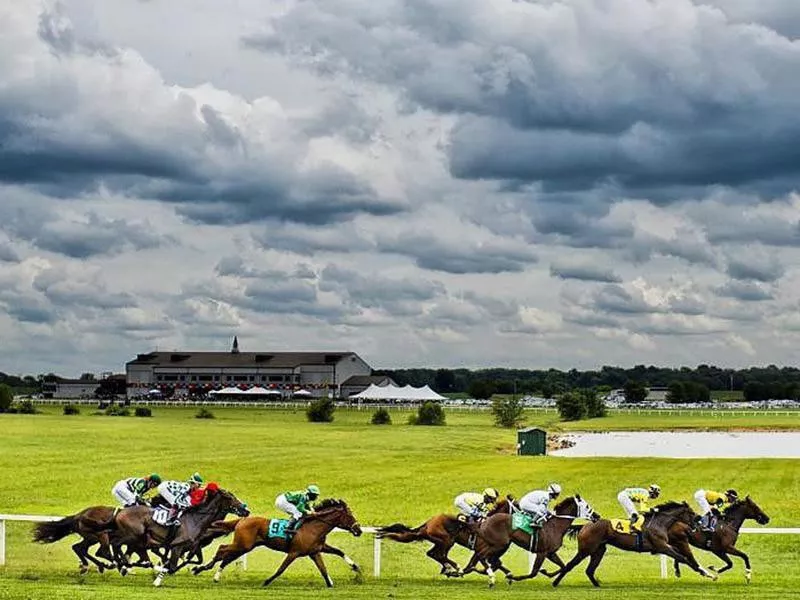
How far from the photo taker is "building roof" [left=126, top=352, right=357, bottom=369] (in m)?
160

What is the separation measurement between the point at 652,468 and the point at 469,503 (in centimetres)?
3104

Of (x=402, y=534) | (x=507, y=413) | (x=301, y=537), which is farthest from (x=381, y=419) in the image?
(x=301, y=537)

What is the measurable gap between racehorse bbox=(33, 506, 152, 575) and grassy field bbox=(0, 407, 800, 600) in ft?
1.17

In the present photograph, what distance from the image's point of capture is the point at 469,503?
17.8 meters

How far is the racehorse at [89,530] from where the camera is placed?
17891mm

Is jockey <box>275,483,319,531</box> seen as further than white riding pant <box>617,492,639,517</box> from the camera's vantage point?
No

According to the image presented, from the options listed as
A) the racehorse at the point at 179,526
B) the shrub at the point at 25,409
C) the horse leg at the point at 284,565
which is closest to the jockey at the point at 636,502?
the horse leg at the point at 284,565

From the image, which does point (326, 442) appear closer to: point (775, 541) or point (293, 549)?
point (775, 541)

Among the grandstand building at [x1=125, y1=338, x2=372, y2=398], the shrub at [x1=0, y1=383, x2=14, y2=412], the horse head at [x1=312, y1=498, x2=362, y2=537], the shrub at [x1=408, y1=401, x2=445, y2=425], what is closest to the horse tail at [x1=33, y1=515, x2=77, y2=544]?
the horse head at [x1=312, y1=498, x2=362, y2=537]

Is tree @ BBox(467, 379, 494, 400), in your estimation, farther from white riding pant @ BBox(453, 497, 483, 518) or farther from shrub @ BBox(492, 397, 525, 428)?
white riding pant @ BBox(453, 497, 483, 518)

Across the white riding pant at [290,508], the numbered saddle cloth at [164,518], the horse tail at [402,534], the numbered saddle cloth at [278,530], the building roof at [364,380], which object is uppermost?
the building roof at [364,380]

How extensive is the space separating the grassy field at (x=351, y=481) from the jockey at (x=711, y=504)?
1.03 m

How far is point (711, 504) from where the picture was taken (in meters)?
18.1

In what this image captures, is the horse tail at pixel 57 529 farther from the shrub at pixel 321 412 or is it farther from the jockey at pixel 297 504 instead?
the shrub at pixel 321 412
